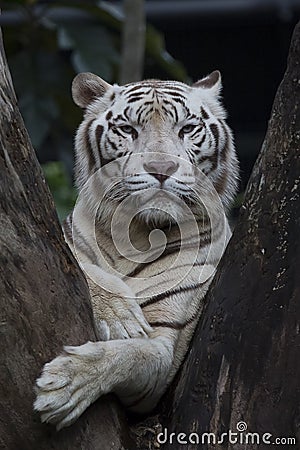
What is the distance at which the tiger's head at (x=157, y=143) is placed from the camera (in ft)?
10.3

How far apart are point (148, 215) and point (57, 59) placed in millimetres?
4251

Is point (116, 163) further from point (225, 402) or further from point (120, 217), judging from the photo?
point (225, 402)

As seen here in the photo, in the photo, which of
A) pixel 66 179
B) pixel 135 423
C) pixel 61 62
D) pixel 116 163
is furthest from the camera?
pixel 61 62

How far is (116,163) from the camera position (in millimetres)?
3283

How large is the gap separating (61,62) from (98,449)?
4985mm

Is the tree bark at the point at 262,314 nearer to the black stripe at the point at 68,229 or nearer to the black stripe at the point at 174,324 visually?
the black stripe at the point at 174,324

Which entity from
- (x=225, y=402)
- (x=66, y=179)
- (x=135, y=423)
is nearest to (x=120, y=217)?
(x=135, y=423)

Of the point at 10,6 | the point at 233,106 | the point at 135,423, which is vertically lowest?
the point at 135,423

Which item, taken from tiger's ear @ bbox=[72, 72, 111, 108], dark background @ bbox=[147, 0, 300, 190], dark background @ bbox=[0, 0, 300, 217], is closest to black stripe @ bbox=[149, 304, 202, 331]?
tiger's ear @ bbox=[72, 72, 111, 108]

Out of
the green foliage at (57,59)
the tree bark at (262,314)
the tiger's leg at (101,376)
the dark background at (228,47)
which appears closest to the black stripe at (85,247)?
the tiger's leg at (101,376)

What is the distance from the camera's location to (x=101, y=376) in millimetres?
2697

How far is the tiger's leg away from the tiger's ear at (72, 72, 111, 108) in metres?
0.97

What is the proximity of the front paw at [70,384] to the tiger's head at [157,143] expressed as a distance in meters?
0.64

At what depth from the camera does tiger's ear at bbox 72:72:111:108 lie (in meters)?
3.49
